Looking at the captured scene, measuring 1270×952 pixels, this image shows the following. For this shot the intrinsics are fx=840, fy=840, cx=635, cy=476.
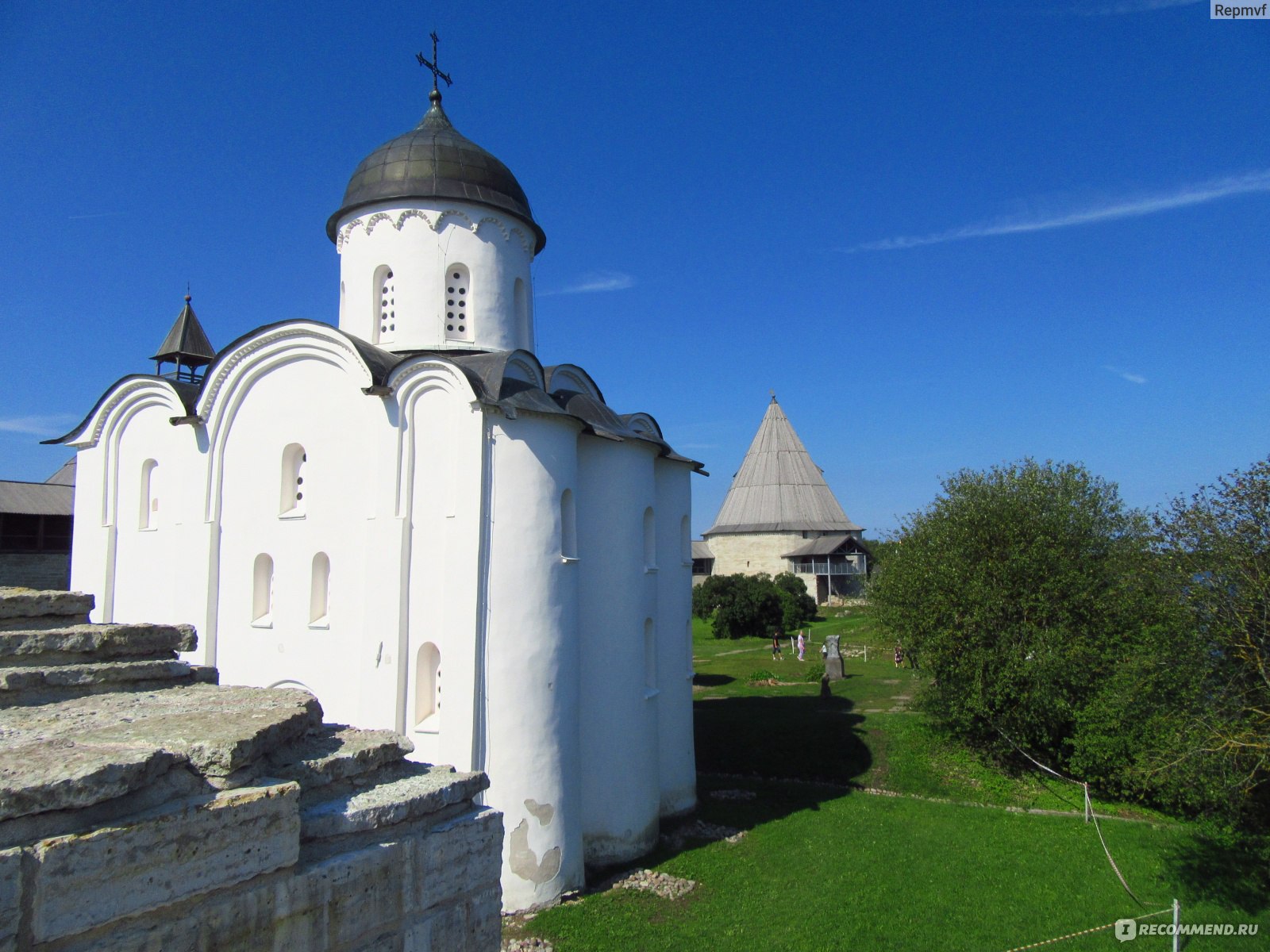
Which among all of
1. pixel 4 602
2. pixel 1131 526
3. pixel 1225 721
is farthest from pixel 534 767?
pixel 1131 526

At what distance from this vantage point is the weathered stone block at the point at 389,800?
3.50 m

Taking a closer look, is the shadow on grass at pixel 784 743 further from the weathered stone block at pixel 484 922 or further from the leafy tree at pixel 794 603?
the leafy tree at pixel 794 603

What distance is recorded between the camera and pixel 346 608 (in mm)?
11273

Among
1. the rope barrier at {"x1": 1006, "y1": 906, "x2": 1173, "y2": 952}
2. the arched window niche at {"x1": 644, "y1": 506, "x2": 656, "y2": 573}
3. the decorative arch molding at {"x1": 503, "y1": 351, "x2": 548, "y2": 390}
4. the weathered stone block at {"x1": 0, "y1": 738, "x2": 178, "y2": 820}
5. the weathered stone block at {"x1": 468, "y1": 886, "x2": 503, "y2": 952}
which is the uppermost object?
the decorative arch molding at {"x1": 503, "y1": 351, "x2": 548, "y2": 390}

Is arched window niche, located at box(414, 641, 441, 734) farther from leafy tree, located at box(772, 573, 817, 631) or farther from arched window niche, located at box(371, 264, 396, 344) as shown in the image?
leafy tree, located at box(772, 573, 817, 631)

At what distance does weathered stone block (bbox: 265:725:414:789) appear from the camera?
12.0 ft

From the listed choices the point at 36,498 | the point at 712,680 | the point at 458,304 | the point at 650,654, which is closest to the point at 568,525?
the point at 650,654

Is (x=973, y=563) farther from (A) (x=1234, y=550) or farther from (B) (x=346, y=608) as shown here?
(B) (x=346, y=608)

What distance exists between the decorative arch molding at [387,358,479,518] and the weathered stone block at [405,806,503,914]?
24.4 ft

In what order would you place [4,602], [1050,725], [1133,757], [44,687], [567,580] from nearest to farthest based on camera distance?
[44,687] → [4,602] → [567,580] → [1133,757] → [1050,725]

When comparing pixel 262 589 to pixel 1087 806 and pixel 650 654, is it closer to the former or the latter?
pixel 650 654

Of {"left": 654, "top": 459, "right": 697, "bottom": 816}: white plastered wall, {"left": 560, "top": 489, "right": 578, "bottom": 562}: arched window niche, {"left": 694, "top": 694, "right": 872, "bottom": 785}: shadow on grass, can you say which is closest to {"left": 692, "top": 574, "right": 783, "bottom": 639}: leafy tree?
{"left": 694, "top": 694, "right": 872, "bottom": 785}: shadow on grass

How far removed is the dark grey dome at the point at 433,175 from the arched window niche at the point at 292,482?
175 inches

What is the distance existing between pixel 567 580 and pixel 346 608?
2971mm
